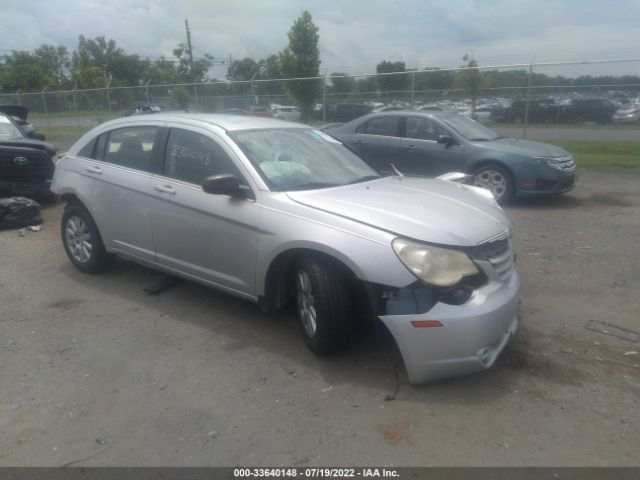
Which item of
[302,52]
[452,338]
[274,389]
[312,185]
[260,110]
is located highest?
[302,52]

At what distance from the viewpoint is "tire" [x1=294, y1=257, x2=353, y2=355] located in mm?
3502

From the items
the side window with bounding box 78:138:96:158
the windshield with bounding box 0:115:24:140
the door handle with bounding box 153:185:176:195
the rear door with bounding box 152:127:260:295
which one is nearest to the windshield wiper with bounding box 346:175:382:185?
the rear door with bounding box 152:127:260:295

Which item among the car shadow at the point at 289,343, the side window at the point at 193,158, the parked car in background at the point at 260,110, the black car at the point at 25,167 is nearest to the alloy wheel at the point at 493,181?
the car shadow at the point at 289,343

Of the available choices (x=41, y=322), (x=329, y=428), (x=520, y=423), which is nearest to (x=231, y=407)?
(x=329, y=428)

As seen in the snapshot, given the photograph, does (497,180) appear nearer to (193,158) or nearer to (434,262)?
(193,158)

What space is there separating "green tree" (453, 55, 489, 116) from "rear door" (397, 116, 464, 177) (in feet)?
19.3

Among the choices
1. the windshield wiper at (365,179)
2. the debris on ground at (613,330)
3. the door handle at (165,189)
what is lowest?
the debris on ground at (613,330)

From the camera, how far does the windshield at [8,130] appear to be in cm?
941

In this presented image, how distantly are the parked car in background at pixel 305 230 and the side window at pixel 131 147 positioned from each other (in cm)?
2

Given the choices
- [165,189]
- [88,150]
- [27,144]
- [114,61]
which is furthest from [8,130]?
[114,61]

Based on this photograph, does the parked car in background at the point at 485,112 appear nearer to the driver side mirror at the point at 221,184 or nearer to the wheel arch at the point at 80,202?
the wheel arch at the point at 80,202

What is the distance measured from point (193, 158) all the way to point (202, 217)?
592 mm

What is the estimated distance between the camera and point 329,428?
3053 millimetres

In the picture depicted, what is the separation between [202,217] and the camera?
168 inches
